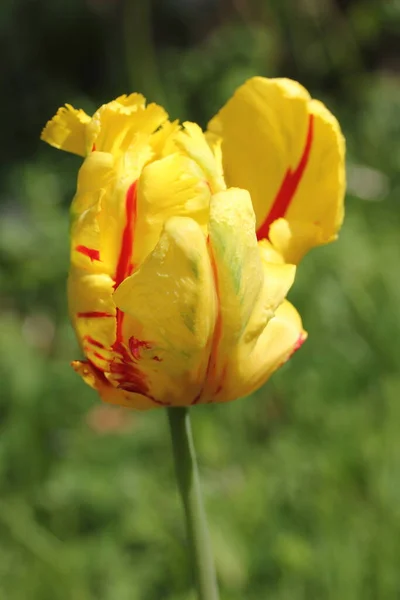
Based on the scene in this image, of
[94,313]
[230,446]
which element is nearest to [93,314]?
[94,313]

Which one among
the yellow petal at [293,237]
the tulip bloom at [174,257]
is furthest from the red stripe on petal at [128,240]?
the yellow petal at [293,237]

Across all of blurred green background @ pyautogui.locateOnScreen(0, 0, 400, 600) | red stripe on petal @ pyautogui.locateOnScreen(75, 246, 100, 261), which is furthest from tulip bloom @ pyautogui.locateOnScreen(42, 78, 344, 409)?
blurred green background @ pyautogui.locateOnScreen(0, 0, 400, 600)

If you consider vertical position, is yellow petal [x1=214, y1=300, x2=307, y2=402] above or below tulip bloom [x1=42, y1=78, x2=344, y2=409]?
below

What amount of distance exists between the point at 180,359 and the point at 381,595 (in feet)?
2.87

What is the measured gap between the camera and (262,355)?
2.02 ft

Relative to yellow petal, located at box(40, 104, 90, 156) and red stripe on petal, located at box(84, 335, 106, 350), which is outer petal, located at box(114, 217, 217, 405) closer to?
red stripe on petal, located at box(84, 335, 106, 350)

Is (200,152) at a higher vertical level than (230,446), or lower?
higher

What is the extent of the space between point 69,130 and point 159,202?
9 centimetres

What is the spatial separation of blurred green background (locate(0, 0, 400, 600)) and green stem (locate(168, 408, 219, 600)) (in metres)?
0.79

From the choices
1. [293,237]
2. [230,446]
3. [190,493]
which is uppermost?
[293,237]

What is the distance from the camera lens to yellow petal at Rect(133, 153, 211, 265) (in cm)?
59

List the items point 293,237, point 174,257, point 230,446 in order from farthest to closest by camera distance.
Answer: point 230,446, point 293,237, point 174,257

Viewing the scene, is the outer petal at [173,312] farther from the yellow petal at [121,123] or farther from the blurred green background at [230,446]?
the blurred green background at [230,446]

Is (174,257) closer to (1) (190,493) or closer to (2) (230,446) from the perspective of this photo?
(1) (190,493)
